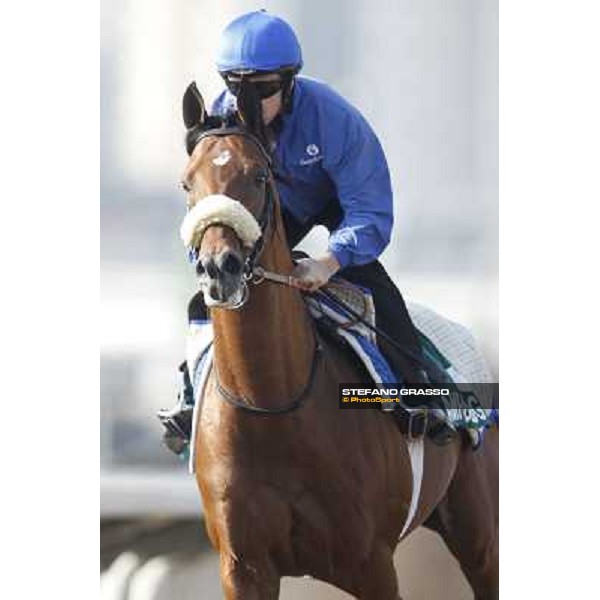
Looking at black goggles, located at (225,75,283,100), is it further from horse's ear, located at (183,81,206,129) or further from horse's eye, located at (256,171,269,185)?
horse's eye, located at (256,171,269,185)

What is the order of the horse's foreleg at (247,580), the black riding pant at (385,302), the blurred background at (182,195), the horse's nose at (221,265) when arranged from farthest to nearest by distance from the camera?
the blurred background at (182,195)
the black riding pant at (385,302)
the horse's foreleg at (247,580)
the horse's nose at (221,265)

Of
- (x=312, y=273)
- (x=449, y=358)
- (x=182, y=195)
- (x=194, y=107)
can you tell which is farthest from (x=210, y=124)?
(x=449, y=358)

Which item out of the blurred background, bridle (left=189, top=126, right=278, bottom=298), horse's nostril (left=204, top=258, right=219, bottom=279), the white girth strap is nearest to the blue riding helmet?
the blurred background

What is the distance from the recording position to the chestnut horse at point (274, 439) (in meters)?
1.94

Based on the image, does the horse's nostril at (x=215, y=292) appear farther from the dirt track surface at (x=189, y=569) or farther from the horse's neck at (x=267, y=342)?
the dirt track surface at (x=189, y=569)

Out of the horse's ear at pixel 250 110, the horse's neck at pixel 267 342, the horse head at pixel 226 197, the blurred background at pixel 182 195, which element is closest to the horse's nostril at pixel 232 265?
the horse head at pixel 226 197

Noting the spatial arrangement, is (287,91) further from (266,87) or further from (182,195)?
(182,195)

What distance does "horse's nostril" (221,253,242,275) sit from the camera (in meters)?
1.80

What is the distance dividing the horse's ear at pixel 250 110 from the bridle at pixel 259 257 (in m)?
0.02

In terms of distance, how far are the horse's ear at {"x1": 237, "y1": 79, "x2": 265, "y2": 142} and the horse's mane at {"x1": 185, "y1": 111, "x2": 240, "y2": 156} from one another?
0.01m

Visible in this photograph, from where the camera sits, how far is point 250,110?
78.0 inches
